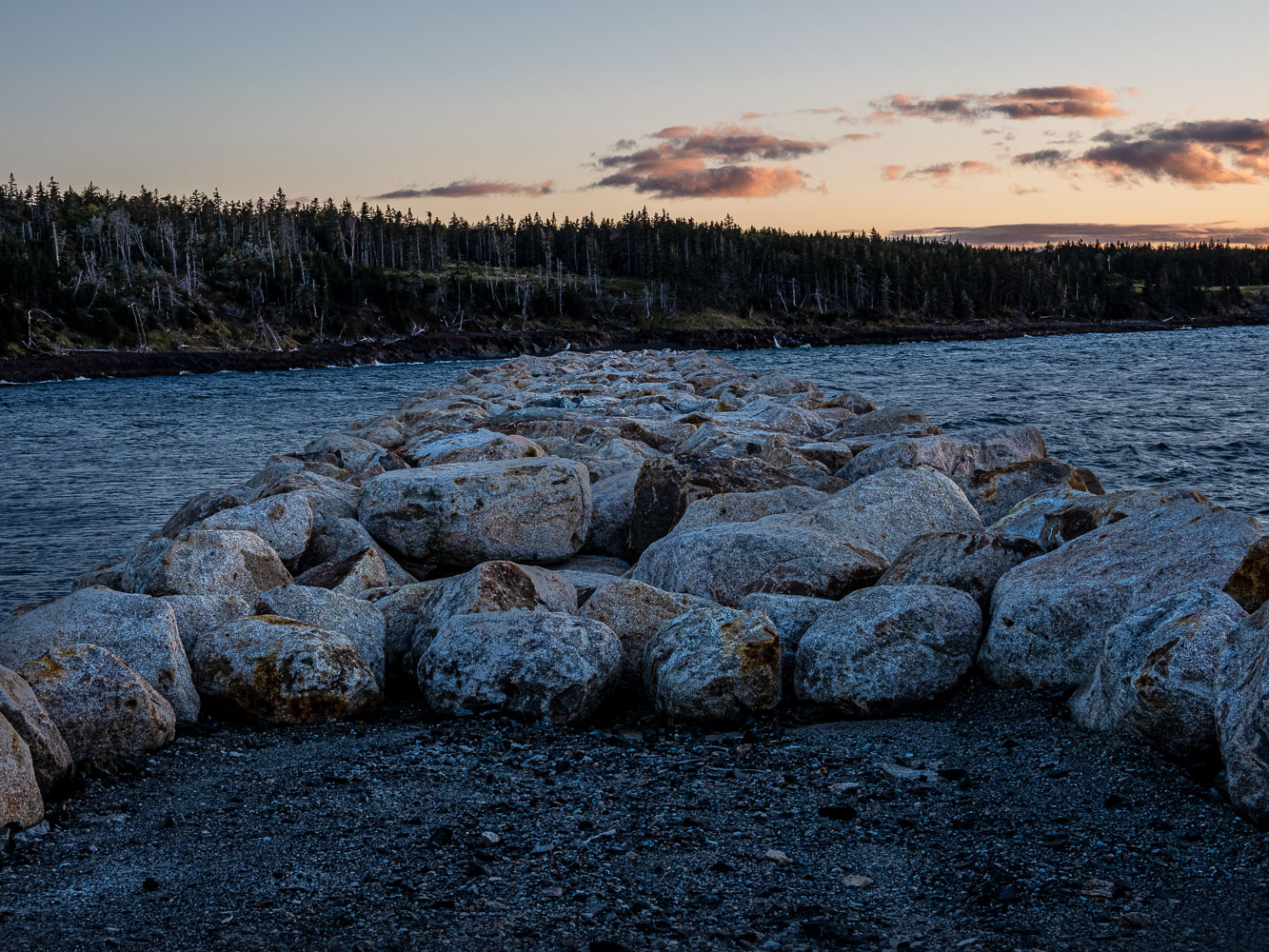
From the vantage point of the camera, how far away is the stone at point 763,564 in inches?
348

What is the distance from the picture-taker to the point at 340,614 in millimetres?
7801

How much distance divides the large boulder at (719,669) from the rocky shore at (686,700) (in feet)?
0.08

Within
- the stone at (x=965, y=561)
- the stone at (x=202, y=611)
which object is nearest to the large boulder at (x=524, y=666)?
the stone at (x=202, y=611)

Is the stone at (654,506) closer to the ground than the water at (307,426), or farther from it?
farther from it

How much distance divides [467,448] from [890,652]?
33.0 ft

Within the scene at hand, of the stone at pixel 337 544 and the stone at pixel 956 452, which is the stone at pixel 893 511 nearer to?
the stone at pixel 956 452

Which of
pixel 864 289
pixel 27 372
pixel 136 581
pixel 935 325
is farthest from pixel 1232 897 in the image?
pixel 864 289

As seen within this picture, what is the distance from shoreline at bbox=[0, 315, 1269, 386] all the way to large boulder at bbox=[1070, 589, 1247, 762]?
3071 inches

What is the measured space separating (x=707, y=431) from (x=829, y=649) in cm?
1018

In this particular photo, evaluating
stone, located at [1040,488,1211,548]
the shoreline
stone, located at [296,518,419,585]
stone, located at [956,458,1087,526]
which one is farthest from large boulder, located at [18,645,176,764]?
the shoreline

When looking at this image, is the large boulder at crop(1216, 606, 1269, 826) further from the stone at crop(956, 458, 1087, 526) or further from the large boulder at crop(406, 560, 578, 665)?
the stone at crop(956, 458, 1087, 526)

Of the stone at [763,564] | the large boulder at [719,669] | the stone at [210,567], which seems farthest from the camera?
the stone at [210,567]

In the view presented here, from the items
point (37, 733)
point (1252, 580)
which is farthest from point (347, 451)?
point (1252, 580)

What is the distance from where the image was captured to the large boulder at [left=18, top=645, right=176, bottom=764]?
5855mm
